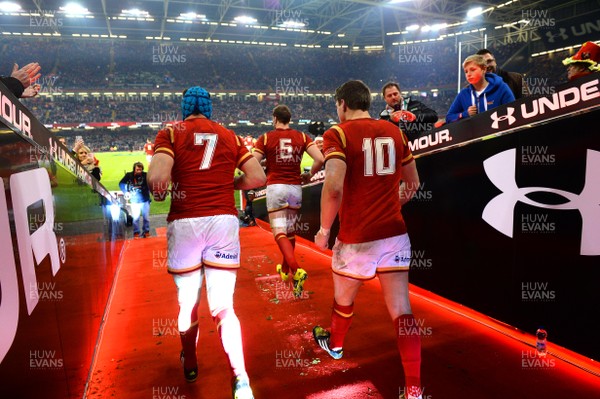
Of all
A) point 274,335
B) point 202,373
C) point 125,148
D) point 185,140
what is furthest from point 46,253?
point 125,148

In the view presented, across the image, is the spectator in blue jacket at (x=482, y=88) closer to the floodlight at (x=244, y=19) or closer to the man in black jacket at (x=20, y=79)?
the man in black jacket at (x=20, y=79)

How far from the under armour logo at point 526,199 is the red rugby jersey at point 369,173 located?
1265 millimetres

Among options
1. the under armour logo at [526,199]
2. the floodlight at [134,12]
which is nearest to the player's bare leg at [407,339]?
the under armour logo at [526,199]

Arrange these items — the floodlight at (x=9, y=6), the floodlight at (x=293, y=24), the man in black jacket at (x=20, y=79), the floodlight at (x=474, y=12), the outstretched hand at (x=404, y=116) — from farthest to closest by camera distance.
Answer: the floodlight at (x=293, y=24) → the floodlight at (x=474, y=12) → the floodlight at (x=9, y=6) → the outstretched hand at (x=404, y=116) → the man in black jacket at (x=20, y=79)

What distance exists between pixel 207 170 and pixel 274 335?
5.77 feet

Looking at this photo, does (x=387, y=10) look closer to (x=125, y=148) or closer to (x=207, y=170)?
(x=125, y=148)

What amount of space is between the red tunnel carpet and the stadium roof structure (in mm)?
24955

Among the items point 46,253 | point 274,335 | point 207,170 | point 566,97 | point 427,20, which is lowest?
point 274,335

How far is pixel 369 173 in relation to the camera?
2.21 metres

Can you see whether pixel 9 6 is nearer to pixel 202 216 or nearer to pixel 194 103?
pixel 194 103

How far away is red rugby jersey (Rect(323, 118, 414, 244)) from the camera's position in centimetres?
218

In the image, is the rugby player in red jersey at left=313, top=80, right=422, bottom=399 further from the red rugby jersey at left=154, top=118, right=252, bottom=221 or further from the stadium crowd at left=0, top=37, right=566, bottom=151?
the stadium crowd at left=0, top=37, right=566, bottom=151

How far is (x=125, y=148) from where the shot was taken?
107 feet

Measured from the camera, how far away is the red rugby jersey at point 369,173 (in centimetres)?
218
